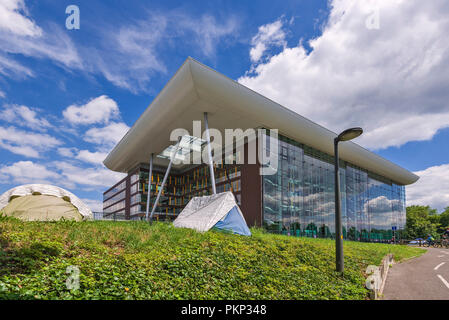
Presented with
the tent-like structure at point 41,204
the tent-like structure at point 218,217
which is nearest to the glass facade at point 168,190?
the tent-like structure at point 218,217

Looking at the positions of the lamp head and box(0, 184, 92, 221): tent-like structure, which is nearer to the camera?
the lamp head

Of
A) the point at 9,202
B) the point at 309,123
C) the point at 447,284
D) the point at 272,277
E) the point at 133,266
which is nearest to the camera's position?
the point at 133,266

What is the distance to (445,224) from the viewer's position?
253ft

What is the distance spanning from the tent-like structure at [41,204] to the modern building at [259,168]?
31.8ft

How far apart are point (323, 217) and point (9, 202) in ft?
87.8

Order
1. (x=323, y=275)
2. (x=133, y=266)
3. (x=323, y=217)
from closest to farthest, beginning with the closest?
(x=133, y=266) < (x=323, y=275) < (x=323, y=217)

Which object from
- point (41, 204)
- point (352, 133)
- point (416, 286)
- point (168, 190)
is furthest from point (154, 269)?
point (168, 190)

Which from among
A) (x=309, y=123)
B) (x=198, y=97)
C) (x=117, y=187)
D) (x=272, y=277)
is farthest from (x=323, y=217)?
(x=117, y=187)

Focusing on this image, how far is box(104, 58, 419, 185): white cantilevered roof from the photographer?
18266mm

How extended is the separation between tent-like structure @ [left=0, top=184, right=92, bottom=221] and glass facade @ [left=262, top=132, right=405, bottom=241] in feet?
51.7

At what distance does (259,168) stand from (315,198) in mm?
8065

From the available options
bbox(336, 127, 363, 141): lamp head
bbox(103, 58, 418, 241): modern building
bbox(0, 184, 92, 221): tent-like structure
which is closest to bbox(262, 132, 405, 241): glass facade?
bbox(103, 58, 418, 241): modern building

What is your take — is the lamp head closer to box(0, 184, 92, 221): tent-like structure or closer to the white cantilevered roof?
the white cantilevered roof
